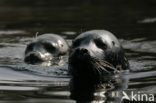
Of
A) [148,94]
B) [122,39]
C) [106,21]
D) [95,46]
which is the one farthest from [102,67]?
[106,21]

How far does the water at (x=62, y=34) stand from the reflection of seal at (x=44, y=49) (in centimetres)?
25

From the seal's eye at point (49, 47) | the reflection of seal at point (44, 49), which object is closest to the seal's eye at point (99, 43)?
the reflection of seal at point (44, 49)

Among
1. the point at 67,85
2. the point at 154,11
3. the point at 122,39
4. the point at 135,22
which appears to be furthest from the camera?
the point at 154,11

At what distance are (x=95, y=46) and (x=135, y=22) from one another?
696cm

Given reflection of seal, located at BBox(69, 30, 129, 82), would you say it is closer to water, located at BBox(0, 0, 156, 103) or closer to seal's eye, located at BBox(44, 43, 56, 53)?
water, located at BBox(0, 0, 156, 103)

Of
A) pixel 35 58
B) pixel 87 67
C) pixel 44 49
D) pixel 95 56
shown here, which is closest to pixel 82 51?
pixel 87 67

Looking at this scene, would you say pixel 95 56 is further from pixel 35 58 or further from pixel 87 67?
pixel 35 58

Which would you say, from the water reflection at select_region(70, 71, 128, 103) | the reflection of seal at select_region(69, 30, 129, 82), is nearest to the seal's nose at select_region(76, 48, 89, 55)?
the reflection of seal at select_region(69, 30, 129, 82)

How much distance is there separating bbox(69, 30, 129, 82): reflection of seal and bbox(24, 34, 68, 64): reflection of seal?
183 centimetres

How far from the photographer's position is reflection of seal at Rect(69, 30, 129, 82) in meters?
8.00

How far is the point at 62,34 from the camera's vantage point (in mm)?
13984

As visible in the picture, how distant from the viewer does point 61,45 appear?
11617 millimetres

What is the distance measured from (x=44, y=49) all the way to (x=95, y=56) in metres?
2.90

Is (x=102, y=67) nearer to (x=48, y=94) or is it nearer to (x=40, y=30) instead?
(x=48, y=94)
